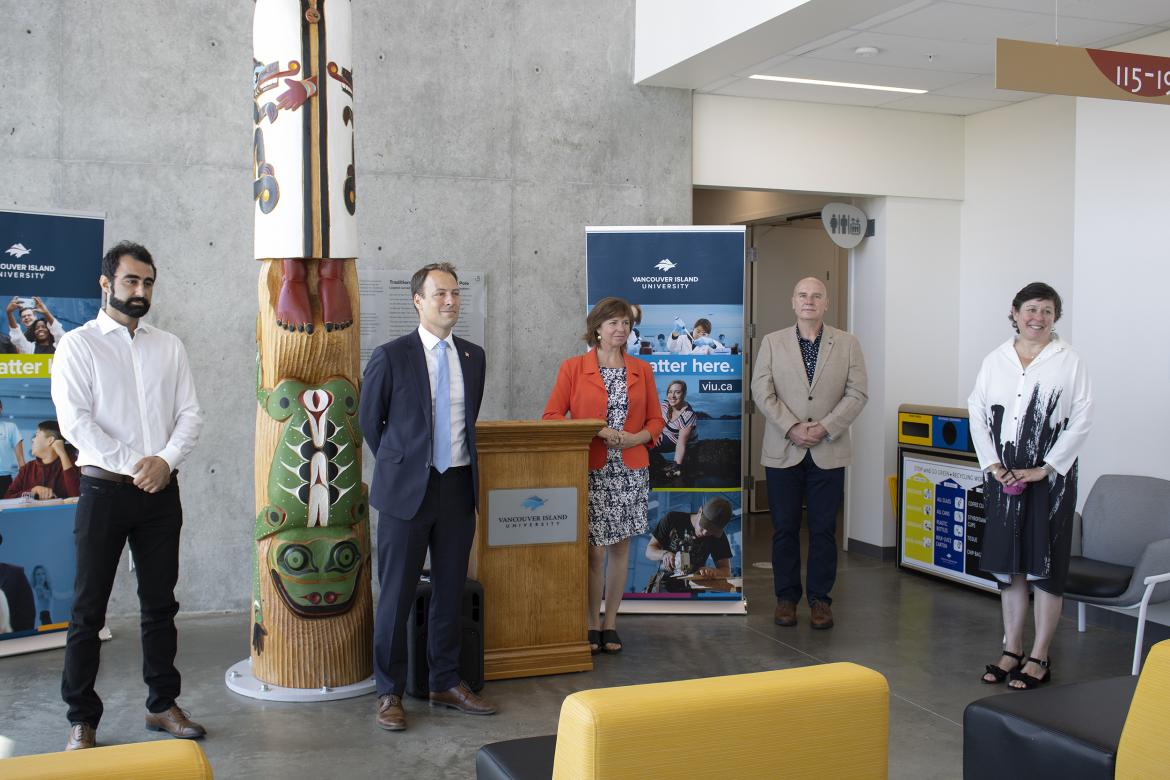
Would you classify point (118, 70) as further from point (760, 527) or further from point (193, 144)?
point (760, 527)

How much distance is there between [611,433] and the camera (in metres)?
5.31

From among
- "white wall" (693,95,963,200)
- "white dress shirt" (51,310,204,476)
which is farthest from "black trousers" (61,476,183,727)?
"white wall" (693,95,963,200)

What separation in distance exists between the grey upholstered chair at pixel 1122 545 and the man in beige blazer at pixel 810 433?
1.31 m

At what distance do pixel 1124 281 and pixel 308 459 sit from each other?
462cm

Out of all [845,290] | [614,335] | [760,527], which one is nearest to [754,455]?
[760,527]

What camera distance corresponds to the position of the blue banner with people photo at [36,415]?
527 cm

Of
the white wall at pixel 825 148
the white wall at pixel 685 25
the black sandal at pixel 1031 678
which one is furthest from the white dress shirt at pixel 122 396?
the white wall at pixel 825 148

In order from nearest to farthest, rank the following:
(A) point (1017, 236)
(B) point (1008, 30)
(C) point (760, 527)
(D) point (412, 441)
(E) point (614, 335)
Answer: (D) point (412, 441) → (E) point (614, 335) → (B) point (1008, 30) → (A) point (1017, 236) → (C) point (760, 527)

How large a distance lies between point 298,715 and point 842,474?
10.7ft

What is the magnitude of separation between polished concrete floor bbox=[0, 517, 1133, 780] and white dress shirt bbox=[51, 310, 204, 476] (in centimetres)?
118

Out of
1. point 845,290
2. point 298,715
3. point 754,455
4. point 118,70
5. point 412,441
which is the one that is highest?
point 118,70

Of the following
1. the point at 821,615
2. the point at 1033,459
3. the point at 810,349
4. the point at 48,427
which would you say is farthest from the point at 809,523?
the point at 48,427

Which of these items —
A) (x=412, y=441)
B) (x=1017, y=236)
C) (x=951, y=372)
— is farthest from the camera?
(x=951, y=372)

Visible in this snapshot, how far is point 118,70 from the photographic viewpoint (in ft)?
19.5
